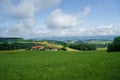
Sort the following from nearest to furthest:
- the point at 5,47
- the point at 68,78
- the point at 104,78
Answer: the point at 104,78, the point at 68,78, the point at 5,47

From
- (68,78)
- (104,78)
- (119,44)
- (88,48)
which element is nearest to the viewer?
(104,78)

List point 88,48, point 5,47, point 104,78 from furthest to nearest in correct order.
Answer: point 88,48
point 5,47
point 104,78

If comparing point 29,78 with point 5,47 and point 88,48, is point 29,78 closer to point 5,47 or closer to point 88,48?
point 5,47

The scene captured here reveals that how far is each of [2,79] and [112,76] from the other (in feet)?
32.8

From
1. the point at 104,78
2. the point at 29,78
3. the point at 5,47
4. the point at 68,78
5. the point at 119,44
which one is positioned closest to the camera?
the point at 104,78

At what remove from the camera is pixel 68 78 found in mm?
17156

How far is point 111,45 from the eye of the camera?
8312 centimetres

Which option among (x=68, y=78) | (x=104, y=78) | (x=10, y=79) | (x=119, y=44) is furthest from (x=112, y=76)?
(x=119, y=44)

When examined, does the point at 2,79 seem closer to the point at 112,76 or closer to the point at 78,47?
the point at 112,76

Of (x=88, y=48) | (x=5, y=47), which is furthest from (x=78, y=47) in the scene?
(x=5, y=47)

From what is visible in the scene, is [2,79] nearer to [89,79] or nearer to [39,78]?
[39,78]

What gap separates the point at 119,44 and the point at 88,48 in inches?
2455

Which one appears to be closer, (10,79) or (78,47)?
(10,79)

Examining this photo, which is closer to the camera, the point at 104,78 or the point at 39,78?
the point at 104,78
